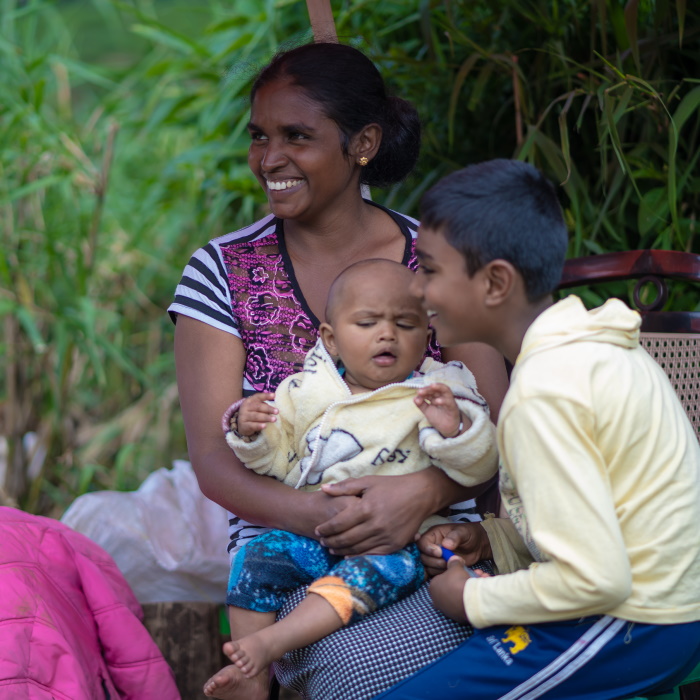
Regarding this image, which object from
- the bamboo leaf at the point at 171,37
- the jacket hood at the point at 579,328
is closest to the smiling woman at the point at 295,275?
the jacket hood at the point at 579,328

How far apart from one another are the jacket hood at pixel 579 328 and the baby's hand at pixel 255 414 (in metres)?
0.48

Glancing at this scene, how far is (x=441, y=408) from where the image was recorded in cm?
177

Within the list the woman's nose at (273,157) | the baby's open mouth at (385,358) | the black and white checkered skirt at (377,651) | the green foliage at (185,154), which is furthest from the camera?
the green foliage at (185,154)

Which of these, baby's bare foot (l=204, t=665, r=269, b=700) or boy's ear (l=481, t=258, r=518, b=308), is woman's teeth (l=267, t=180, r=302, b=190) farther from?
baby's bare foot (l=204, t=665, r=269, b=700)

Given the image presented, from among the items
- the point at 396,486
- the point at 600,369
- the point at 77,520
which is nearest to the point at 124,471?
the point at 77,520

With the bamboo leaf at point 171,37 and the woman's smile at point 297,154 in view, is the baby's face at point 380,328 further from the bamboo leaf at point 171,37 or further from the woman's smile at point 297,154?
the bamboo leaf at point 171,37

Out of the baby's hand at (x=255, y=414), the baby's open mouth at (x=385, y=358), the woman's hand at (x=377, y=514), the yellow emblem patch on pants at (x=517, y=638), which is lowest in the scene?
the yellow emblem patch on pants at (x=517, y=638)

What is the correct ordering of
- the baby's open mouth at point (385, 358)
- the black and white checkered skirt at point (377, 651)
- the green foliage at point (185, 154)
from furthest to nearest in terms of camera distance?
the green foliage at point (185, 154)
the baby's open mouth at point (385, 358)
the black and white checkered skirt at point (377, 651)

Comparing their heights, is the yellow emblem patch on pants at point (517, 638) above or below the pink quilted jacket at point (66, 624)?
above

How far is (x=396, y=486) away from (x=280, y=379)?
422mm

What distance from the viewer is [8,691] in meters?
1.84

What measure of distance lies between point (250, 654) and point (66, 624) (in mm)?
651

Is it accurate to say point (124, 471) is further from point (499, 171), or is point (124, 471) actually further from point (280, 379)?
point (499, 171)

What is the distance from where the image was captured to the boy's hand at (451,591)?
1.64 m
